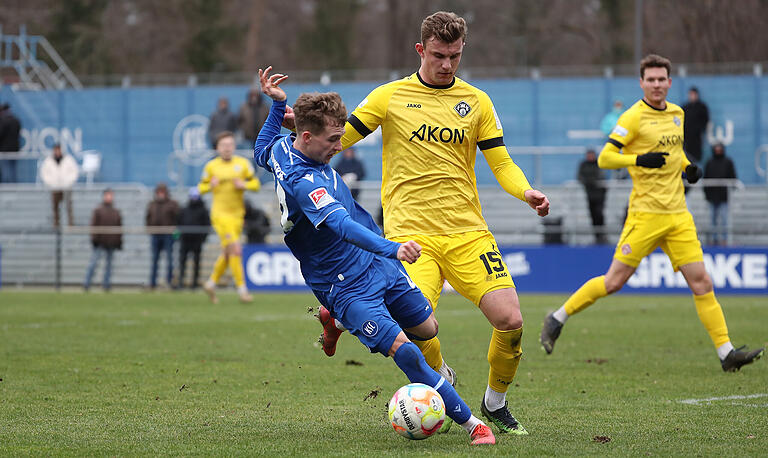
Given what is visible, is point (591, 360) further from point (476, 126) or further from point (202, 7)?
point (202, 7)

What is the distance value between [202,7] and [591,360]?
123ft

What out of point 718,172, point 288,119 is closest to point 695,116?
point 718,172

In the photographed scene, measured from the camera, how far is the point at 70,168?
82.0 ft

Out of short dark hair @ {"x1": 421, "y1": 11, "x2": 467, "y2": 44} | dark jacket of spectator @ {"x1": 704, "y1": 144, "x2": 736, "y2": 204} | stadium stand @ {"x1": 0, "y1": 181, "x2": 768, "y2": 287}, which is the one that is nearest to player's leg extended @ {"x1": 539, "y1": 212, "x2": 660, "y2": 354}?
short dark hair @ {"x1": 421, "y1": 11, "x2": 467, "y2": 44}

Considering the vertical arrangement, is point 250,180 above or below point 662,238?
below

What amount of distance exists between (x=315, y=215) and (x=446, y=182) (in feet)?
4.01

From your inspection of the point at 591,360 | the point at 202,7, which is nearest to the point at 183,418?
the point at 591,360

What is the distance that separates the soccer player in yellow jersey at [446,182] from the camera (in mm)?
6387

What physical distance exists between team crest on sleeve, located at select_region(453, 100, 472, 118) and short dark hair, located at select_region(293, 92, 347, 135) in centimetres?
104

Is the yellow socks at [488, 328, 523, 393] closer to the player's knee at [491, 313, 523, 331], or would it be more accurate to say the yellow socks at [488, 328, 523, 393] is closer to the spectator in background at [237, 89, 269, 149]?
the player's knee at [491, 313, 523, 331]

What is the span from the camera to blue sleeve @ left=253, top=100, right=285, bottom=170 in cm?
634

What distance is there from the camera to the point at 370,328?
5.79m

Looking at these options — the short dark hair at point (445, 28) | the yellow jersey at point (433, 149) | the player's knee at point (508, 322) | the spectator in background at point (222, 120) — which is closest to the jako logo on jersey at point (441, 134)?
the yellow jersey at point (433, 149)

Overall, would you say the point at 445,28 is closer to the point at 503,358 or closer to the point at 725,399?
the point at 503,358
